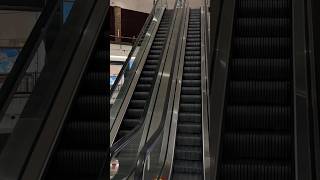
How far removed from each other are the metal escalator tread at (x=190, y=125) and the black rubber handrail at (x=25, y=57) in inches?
99.8

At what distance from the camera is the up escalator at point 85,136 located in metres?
3.59

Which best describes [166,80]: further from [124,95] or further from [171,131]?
[171,131]

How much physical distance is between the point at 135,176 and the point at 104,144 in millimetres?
482

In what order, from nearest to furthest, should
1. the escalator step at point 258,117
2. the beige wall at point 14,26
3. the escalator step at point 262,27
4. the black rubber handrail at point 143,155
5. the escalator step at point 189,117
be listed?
the escalator step at point 258,117, the black rubber handrail at point 143,155, the escalator step at point 262,27, the beige wall at point 14,26, the escalator step at point 189,117

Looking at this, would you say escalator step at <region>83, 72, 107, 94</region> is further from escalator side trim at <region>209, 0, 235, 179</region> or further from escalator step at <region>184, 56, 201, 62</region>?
escalator step at <region>184, 56, 201, 62</region>

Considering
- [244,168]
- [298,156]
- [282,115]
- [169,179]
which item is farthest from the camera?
[169,179]

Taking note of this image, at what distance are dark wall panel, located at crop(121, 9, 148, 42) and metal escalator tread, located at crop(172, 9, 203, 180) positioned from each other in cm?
830

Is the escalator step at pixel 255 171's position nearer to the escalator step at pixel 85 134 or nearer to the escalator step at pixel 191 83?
the escalator step at pixel 85 134

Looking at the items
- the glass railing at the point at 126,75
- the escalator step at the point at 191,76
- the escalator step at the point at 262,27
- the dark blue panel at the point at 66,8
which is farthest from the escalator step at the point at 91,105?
the escalator step at the point at 191,76

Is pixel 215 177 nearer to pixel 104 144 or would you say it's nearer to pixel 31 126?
pixel 104 144

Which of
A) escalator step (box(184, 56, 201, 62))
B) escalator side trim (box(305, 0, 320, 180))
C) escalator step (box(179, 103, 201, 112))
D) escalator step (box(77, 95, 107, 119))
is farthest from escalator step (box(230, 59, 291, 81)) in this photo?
escalator step (box(184, 56, 201, 62))

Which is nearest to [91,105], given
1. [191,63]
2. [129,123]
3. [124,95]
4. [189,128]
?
[189,128]

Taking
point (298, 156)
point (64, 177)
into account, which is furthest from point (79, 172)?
point (298, 156)

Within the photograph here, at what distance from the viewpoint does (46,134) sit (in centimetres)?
355
